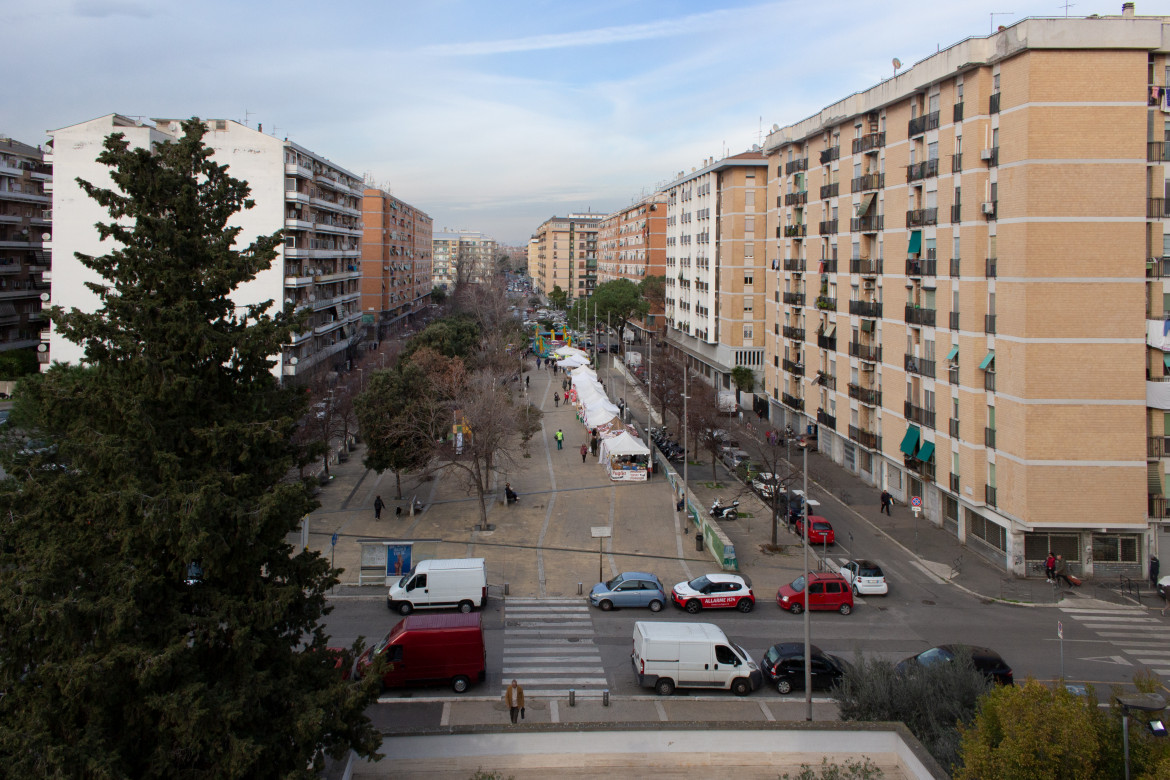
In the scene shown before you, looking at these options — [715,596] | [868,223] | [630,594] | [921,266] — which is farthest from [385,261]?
[715,596]

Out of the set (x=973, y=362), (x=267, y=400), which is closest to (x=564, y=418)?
(x=973, y=362)

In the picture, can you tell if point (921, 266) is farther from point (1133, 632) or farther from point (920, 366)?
point (1133, 632)

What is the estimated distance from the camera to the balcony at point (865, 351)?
37.6 metres

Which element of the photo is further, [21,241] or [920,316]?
[21,241]

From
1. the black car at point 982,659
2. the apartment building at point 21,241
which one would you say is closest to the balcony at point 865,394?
the black car at point 982,659

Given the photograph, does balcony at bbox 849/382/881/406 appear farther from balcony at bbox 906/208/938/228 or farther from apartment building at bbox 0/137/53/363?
apartment building at bbox 0/137/53/363

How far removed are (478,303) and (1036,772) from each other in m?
82.9

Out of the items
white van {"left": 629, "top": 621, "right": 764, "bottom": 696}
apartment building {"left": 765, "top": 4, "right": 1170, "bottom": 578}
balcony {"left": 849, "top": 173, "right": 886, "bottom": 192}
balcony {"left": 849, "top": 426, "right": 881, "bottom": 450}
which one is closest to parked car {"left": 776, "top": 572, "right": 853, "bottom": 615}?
white van {"left": 629, "top": 621, "right": 764, "bottom": 696}

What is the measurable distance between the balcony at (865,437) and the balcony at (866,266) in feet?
23.7

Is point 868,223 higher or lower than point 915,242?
higher

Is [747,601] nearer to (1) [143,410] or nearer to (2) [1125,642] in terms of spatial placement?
(2) [1125,642]

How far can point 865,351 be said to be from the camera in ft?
126

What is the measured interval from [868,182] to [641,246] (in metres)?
65.4

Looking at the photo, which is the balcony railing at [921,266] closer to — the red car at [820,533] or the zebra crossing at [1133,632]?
the red car at [820,533]
